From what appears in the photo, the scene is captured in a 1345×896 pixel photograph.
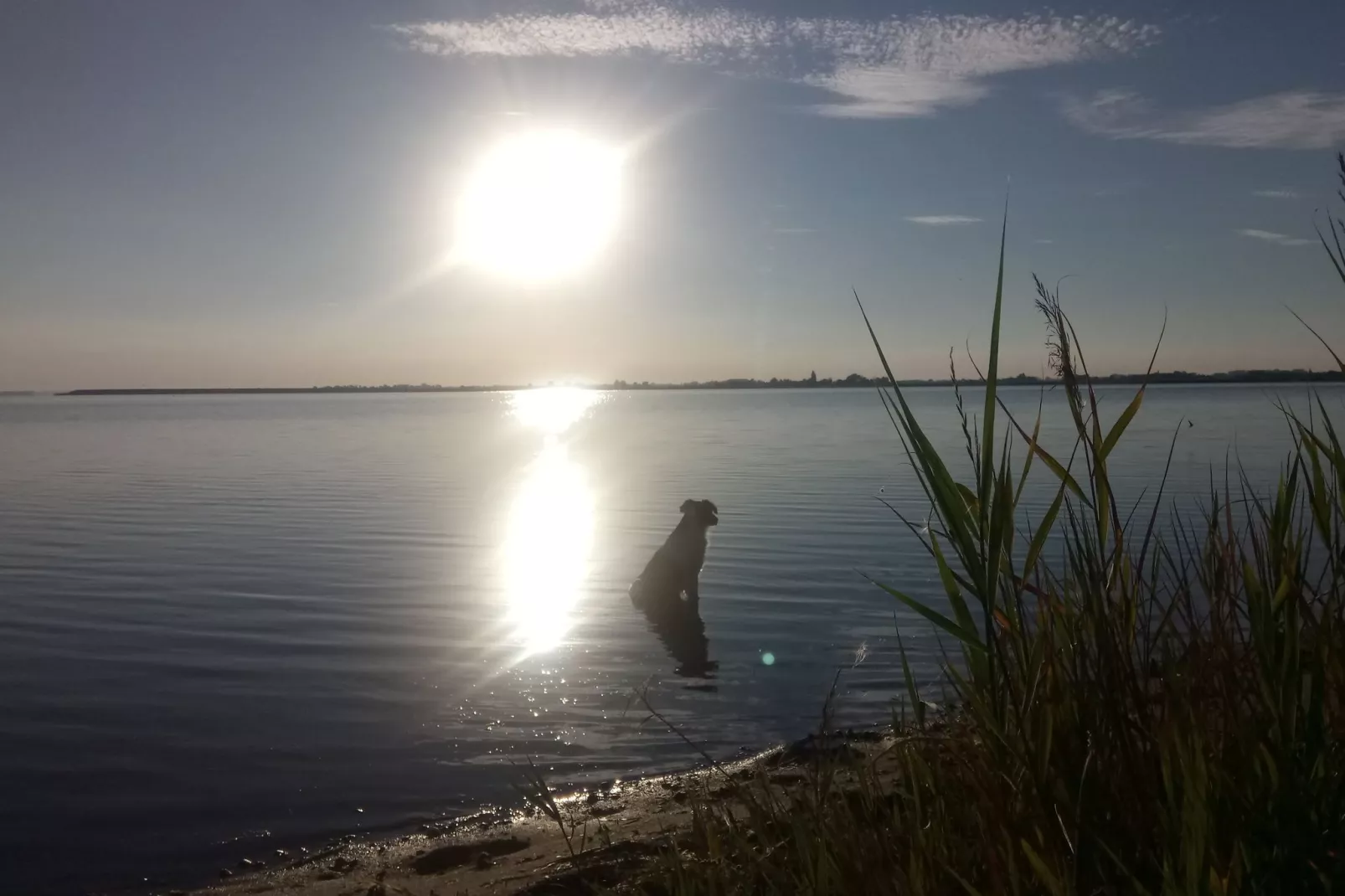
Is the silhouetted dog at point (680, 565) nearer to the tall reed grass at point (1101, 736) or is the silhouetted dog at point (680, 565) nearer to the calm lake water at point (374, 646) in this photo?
the calm lake water at point (374, 646)

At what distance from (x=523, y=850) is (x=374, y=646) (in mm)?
4946

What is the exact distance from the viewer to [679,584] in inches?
457

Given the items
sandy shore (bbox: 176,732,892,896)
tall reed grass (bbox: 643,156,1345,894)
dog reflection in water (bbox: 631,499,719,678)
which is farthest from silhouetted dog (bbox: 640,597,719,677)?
tall reed grass (bbox: 643,156,1345,894)

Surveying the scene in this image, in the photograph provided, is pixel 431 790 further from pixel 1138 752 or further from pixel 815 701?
pixel 1138 752

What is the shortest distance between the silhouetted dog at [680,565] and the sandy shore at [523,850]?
16.1 ft

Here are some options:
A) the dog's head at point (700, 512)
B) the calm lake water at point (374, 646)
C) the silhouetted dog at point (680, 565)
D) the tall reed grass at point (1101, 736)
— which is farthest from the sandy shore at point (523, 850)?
the dog's head at point (700, 512)

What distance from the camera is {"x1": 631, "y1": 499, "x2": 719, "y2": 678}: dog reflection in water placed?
11121mm

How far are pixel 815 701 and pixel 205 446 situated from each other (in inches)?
1394

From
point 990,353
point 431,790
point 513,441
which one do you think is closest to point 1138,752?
point 990,353

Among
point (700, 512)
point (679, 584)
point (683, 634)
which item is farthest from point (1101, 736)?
point (700, 512)

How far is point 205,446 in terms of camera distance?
3841 centimetres

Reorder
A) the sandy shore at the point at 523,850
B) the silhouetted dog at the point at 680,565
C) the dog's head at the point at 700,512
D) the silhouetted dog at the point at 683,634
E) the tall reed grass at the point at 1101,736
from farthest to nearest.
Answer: the dog's head at the point at 700,512, the silhouetted dog at the point at 680,565, the silhouetted dog at the point at 683,634, the sandy shore at the point at 523,850, the tall reed grass at the point at 1101,736

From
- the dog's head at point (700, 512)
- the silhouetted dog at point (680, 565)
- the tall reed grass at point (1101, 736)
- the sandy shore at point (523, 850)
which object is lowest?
the sandy shore at point (523, 850)

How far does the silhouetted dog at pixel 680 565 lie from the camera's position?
38.2 feet
